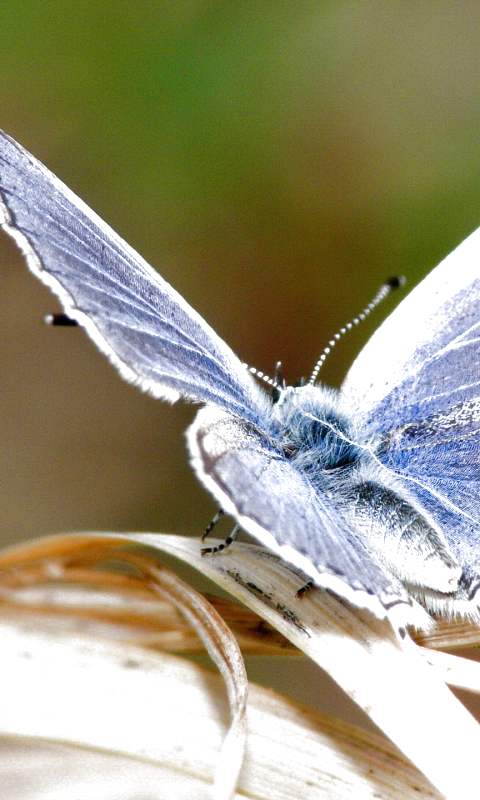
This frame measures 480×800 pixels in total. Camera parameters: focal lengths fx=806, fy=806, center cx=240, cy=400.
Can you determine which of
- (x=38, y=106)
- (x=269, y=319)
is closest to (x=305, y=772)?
(x=269, y=319)

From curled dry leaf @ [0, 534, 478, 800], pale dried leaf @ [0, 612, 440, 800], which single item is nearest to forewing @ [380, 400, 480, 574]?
curled dry leaf @ [0, 534, 478, 800]

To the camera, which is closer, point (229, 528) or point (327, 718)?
point (327, 718)

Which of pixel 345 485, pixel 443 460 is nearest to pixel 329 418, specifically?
pixel 345 485

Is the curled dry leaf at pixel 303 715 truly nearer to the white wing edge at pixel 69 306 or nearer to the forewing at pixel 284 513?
the forewing at pixel 284 513

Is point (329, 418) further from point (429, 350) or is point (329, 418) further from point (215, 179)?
point (215, 179)

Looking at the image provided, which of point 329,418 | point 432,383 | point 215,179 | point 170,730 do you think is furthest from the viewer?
point 215,179

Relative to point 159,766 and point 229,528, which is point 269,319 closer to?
A: point 229,528

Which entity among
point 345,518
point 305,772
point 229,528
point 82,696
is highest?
point 82,696
